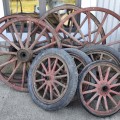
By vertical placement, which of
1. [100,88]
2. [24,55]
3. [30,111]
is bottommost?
[30,111]

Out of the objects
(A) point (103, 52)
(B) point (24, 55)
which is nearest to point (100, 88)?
(A) point (103, 52)

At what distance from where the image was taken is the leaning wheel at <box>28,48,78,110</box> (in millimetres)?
2436

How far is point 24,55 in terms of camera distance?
285 cm

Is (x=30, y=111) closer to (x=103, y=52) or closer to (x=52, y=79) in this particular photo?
(x=52, y=79)

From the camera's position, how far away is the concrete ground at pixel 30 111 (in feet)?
8.13

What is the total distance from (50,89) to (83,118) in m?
0.50

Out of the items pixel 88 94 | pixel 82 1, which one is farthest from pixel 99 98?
pixel 82 1

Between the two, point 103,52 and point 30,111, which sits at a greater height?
point 103,52

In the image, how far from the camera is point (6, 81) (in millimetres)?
2930

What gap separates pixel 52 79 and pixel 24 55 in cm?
54

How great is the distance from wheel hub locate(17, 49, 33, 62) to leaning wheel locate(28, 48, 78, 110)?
157 mm

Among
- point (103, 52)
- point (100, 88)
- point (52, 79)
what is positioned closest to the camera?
point (100, 88)

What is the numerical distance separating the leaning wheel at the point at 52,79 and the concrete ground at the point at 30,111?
0.10 meters

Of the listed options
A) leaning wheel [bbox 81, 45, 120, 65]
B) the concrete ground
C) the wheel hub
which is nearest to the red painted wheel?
the concrete ground
